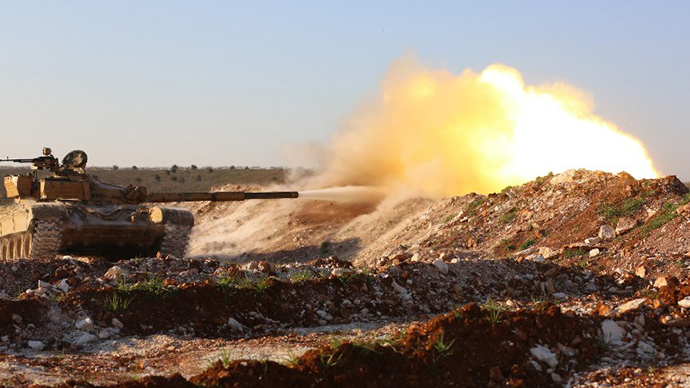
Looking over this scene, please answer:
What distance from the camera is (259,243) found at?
3669cm

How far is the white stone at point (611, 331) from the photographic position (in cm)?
1046

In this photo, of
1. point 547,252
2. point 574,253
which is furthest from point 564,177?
point 574,253

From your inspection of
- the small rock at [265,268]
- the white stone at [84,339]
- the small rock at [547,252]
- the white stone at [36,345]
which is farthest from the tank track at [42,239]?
the small rock at [547,252]

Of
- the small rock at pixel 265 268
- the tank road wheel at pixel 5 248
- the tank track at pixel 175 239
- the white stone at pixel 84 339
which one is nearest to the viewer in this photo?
the white stone at pixel 84 339

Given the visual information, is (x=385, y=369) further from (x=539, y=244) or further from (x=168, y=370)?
(x=539, y=244)

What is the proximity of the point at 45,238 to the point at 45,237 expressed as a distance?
0.03m

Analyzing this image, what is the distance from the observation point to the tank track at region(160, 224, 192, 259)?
2589 centimetres

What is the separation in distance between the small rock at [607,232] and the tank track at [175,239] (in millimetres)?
11662

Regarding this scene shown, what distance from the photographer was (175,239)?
1029 inches

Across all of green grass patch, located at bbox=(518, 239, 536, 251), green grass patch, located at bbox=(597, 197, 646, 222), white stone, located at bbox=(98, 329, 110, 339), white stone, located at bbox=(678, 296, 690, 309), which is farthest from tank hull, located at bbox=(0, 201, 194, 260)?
white stone, located at bbox=(678, 296, 690, 309)

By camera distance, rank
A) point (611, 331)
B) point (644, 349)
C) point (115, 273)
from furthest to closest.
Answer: point (115, 273)
point (611, 331)
point (644, 349)

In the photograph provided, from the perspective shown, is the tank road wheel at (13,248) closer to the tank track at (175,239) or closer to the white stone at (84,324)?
the tank track at (175,239)

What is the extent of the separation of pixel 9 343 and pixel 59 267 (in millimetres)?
5735

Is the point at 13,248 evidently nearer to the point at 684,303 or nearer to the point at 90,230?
the point at 90,230
